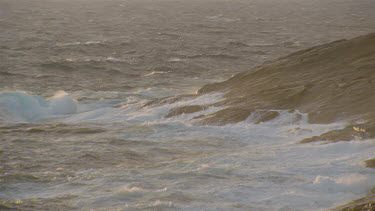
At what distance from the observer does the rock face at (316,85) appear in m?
11.4

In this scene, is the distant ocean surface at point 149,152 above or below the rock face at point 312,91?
below

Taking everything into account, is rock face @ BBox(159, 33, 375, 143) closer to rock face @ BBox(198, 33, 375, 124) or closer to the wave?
rock face @ BBox(198, 33, 375, 124)

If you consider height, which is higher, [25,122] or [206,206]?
[206,206]

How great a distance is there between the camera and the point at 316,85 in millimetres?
13078

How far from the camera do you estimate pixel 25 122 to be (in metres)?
14.2

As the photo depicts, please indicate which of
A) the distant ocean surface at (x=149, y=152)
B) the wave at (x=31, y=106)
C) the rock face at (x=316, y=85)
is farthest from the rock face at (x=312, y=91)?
the wave at (x=31, y=106)

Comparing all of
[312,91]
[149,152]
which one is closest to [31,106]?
[149,152]

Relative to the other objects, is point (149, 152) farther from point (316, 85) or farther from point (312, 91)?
point (316, 85)

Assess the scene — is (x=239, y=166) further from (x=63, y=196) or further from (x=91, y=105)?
(x=91, y=105)

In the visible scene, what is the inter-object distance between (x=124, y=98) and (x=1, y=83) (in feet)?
19.3

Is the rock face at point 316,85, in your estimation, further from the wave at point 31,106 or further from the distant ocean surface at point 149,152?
the wave at point 31,106

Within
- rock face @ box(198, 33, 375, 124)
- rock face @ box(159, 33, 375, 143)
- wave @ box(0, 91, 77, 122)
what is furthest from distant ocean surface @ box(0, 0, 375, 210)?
rock face @ box(198, 33, 375, 124)

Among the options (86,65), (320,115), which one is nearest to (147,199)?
(320,115)

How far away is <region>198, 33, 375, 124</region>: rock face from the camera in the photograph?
11438 millimetres
